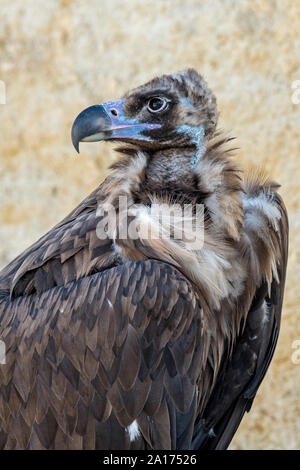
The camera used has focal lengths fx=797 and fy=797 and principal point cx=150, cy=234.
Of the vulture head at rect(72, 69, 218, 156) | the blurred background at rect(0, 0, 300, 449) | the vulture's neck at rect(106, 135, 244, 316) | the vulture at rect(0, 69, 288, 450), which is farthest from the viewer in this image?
the blurred background at rect(0, 0, 300, 449)

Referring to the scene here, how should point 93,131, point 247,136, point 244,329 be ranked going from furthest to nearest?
point 247,136 < point 244,329 < point 93,131

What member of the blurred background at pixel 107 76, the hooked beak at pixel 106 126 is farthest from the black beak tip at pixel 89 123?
the blurred background at pixel 107 76

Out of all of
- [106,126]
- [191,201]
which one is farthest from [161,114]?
[191,201]

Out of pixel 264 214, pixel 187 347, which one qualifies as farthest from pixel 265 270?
pixel 187 347

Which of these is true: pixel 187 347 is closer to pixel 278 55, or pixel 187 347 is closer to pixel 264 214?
pixel 264 214

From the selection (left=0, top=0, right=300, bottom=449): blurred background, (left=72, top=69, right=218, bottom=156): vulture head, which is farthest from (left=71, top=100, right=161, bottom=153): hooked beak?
(left=0, top=0, right=300, bottom=449): blurred background

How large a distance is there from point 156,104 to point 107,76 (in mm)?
2651

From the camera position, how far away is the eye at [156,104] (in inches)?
103

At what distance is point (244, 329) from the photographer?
9.26 feet

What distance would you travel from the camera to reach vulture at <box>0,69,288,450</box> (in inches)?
93.1

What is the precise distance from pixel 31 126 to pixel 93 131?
8.83ft

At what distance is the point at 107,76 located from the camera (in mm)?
5180

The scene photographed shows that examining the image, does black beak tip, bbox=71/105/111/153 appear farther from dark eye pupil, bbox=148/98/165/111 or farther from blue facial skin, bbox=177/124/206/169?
blue facial skin, bbox=177/124/206/169

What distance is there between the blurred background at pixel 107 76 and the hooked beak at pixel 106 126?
91.9 inches
